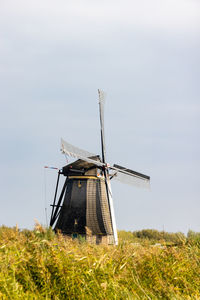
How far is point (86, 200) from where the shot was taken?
2481 centimetres

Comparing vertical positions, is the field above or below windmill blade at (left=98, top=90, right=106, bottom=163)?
below

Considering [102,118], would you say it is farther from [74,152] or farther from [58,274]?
[58,274]

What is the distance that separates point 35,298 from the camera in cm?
574

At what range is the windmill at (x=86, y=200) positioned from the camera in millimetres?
24766

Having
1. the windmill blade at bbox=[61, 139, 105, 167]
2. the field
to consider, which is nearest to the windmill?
the windmill blade at bbox=[61, 139, 105, 167]

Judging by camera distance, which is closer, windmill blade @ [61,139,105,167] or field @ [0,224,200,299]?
field @ [0,224,200,299]

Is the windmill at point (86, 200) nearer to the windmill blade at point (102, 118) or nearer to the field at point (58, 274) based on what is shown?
the windmill blade at point (102, 118)

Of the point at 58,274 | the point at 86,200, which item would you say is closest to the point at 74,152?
the point at 86,200

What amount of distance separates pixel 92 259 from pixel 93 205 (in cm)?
1823

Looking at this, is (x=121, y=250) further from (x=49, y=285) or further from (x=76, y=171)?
(x=76, y=171)

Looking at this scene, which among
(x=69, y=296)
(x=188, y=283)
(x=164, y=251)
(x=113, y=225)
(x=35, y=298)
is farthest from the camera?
(x=113, y=225)

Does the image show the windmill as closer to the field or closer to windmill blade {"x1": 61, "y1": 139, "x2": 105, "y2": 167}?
→ windmill blade {"x1": 61, "y1": 139, "x2": 105, "y2": 167}

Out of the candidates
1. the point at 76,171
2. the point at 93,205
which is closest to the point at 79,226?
the point at 93,205

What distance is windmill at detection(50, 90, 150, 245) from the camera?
2477 centimetres
